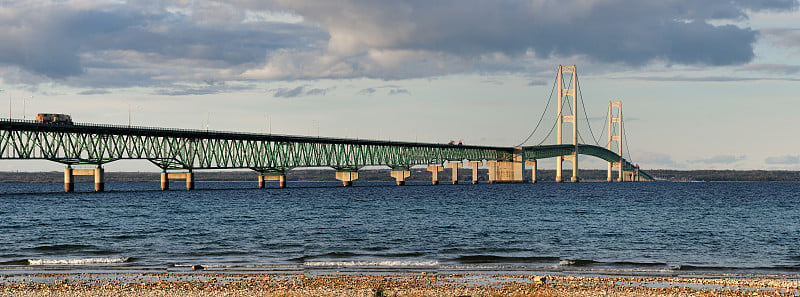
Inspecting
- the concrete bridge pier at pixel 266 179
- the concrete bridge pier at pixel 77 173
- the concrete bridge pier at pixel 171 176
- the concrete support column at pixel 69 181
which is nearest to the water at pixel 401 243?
the concrete support column at pixel 69 181

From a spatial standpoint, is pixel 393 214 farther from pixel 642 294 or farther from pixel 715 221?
pixel 642 294

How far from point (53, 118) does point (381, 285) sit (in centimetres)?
10704

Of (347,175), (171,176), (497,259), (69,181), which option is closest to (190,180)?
(171,176)

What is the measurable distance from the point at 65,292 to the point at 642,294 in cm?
1547

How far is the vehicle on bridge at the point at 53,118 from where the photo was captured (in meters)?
117

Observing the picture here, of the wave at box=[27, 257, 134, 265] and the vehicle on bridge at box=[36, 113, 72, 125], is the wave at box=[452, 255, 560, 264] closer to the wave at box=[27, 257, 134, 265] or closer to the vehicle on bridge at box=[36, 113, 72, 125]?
the wave at box=[27, 257, 134, 265]

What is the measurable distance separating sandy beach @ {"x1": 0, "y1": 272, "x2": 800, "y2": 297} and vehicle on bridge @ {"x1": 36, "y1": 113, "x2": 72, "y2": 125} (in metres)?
98.9

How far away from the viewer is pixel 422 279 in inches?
990

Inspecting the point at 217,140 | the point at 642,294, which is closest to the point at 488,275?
the point at 642,294

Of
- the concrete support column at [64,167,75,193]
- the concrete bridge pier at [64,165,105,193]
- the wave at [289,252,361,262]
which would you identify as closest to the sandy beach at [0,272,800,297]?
the wave at [289,252,361,262]

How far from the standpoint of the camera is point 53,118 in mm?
117875

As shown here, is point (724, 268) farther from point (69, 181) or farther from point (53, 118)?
point (69, 181)

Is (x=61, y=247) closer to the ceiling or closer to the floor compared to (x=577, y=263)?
closer to the floor

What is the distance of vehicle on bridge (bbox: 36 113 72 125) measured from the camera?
11694 cm
